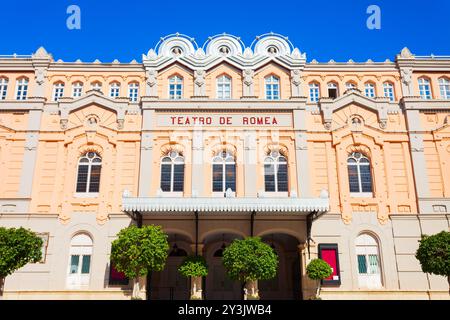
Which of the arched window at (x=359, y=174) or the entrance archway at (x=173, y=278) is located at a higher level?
the arched window at (x=359, y=174)

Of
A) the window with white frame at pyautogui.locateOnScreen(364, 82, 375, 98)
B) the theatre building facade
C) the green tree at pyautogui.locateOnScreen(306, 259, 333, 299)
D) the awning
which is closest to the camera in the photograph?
the green tree at pyautogui.locateOnScreen(306, 259, 333, 299)

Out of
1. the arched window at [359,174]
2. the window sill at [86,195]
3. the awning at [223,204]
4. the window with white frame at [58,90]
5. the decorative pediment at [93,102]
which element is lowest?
the awning at [223,204]

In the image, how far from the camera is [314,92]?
28.8 metres

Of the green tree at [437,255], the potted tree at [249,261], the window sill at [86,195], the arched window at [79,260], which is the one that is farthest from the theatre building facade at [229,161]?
the green tree at [437,255]

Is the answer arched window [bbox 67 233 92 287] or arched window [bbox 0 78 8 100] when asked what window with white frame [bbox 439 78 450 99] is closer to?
arched window [bbox 67 233 92 287]

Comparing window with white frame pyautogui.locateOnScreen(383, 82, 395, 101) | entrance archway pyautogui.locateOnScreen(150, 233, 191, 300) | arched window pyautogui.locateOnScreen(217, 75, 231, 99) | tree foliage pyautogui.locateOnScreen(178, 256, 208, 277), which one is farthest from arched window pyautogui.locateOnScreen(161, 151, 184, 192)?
window with white frame pyautogui.locateOnScreen(383, 82, 395, 101)

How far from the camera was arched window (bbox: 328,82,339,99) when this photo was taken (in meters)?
28.8

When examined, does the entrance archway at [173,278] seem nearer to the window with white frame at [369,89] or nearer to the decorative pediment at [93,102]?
the decorative pediment at [93,102]

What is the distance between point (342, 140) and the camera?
27.1 m

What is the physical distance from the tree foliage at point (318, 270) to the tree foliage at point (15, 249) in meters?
14.0

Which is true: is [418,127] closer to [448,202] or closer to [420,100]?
[420,100]

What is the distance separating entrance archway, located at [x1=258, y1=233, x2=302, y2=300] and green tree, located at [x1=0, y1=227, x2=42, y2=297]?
532 inches

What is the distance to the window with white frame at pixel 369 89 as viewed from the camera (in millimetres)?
28625

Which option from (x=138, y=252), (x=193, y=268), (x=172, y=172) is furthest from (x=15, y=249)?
(x=172, y=172)
